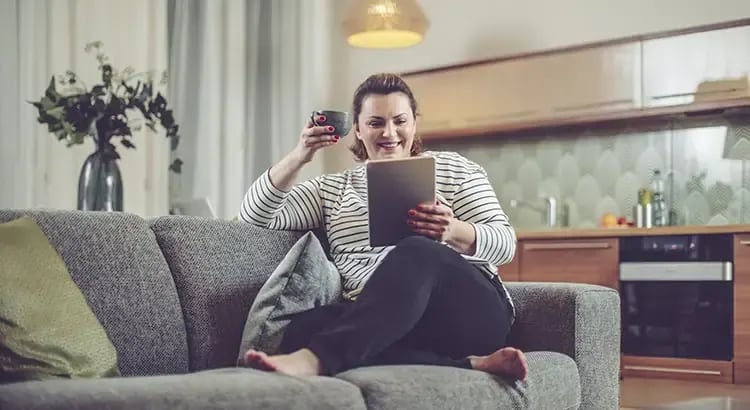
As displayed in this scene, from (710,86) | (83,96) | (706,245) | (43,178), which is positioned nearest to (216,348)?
(83,96)

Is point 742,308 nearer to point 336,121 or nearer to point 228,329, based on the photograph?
point 336,121

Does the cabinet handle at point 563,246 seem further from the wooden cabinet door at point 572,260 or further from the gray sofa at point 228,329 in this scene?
the gray sofa at point 228,329

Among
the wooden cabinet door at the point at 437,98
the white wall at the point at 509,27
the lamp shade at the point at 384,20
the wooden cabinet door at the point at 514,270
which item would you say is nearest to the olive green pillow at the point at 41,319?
the lamp shade at the point at 384,20

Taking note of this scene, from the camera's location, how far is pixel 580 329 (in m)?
2.21

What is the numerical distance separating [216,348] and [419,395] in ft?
2.12

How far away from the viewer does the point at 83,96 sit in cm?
313

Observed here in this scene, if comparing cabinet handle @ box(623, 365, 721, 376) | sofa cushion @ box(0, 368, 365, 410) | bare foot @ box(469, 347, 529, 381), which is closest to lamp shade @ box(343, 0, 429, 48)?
cabinet handle @ box(623, 365, 721, 376)

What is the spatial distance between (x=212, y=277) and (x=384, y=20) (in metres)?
2.60

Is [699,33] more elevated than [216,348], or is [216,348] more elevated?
[699,33]

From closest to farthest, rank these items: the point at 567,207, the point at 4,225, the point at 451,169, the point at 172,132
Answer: the point at 4,225 < the point at 451,169 < the point at 172,132 < the point at 567,207

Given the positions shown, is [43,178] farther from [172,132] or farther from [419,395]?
[419,395]

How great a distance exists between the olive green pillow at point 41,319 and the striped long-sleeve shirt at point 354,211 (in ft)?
2.28

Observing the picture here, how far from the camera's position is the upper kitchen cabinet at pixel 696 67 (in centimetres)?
415

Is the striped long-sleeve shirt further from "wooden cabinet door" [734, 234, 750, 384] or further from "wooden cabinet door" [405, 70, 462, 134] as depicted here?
"wooden cabinet door" [405, 70, 462, 134]
